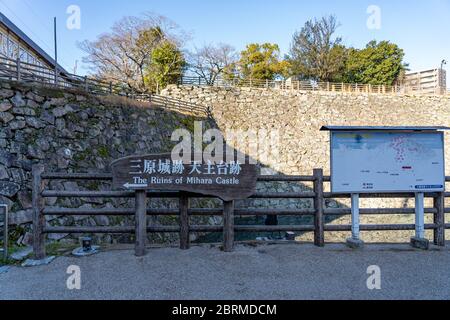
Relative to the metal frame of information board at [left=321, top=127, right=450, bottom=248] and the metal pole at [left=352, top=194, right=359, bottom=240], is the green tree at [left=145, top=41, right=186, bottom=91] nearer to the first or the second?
the metal frame of information board at [left=321, top=127, right=450, bottom=248]

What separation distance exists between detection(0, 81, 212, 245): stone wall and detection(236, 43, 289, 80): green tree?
19600mm

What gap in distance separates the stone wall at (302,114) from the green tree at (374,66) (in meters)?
8.54

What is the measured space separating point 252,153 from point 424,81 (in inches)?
1072

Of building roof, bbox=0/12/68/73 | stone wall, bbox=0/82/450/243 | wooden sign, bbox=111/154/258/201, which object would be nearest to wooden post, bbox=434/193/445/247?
wooden sign, bbox=111/154/258/201

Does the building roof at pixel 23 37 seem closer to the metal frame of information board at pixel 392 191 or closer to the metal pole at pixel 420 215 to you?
the metal frame of information board at pixel 392 191

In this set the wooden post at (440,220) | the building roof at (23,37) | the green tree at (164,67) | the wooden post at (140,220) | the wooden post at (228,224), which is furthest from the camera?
the green tree at (164,67)

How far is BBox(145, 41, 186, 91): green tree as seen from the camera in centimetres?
2328

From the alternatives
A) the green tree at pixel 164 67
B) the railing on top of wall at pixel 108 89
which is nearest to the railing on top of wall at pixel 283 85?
the green tree at pixel 164 67

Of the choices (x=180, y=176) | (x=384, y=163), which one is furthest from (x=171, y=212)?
(x=384, y=163)

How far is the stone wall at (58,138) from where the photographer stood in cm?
782

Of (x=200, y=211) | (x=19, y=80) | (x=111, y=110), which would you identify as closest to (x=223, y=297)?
(x=200, y=211)

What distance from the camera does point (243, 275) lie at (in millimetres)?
3502

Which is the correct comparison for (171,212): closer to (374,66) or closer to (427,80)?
(374,66)
